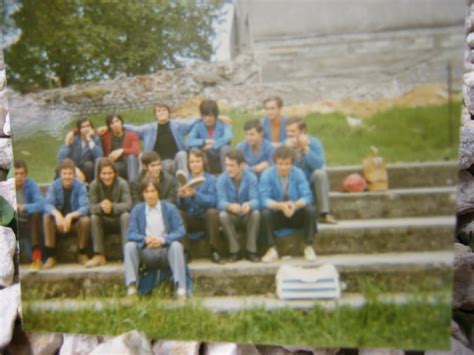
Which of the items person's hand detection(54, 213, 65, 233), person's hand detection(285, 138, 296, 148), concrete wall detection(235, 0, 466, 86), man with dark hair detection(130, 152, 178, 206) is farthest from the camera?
person's hand detection(54, 213, 65, 233)

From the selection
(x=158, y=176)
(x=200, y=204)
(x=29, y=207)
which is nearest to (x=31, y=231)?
Result: (x=29, y=207)

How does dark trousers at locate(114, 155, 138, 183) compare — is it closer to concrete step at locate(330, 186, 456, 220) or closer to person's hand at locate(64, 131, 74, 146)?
person's hand at locate(64, 131, 74, 146)

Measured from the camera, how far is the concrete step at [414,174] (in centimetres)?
176

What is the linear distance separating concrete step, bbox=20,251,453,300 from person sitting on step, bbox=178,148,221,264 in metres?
0.09

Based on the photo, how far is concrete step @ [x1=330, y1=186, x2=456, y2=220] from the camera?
1776mm

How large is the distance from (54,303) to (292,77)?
1.17 meters

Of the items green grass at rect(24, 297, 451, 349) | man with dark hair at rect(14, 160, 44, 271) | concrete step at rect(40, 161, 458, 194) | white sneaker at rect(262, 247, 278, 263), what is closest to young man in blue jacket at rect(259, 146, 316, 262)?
white sneaker at rect(262, 247, 278, 263)

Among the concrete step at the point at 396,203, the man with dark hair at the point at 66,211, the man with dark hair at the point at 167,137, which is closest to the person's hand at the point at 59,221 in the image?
the man with dark hair at the point at 66,211

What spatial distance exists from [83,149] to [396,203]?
1.09m

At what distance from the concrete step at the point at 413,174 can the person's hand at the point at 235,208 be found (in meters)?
0.31

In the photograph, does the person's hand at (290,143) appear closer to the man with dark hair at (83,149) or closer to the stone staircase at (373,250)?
the stone staircase at (373,250)

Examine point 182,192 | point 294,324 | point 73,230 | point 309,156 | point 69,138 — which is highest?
point 69,138

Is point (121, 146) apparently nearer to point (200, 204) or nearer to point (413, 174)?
point (200, 204)

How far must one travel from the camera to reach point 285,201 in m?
1.88
